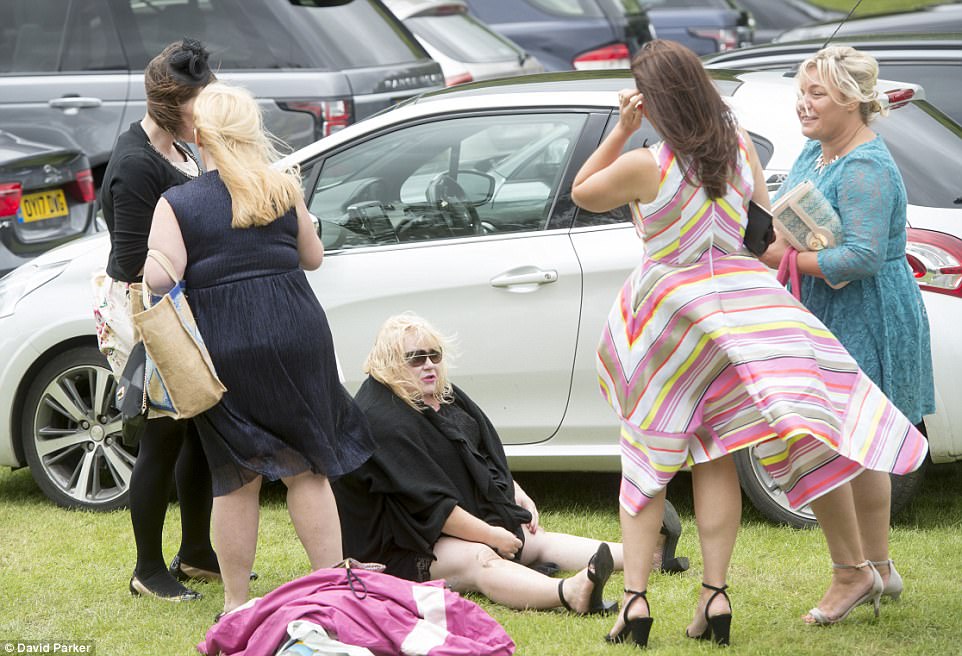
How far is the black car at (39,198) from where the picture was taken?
7.29 meters

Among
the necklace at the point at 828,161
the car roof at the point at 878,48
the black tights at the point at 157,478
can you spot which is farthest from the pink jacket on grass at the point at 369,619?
the car roof at the point at 878,48

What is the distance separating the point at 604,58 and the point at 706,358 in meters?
9.07

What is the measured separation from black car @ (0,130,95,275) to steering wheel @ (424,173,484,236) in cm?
264

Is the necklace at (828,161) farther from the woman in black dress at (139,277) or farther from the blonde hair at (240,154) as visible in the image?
the woman in black dress at (139,277)

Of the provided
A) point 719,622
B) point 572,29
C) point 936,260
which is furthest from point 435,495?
point 572,29

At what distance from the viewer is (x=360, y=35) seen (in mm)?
8867

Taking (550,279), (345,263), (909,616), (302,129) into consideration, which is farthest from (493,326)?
(302,129)

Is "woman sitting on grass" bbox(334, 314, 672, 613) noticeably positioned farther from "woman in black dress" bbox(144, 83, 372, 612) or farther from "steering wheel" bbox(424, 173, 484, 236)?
"steering wheel" bbox(424, 173, 484, 236)

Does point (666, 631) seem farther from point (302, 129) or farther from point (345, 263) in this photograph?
point (302, 129)

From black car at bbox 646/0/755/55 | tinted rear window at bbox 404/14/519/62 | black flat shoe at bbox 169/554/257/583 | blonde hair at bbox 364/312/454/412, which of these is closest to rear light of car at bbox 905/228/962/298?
blonde hair at bbox 364/312/454/412

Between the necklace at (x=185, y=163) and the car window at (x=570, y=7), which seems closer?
the necklace at (x=185, y=163)

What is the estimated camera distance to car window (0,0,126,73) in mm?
8617

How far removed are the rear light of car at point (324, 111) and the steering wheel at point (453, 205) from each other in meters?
2.60

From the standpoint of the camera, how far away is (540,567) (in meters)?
4.98
